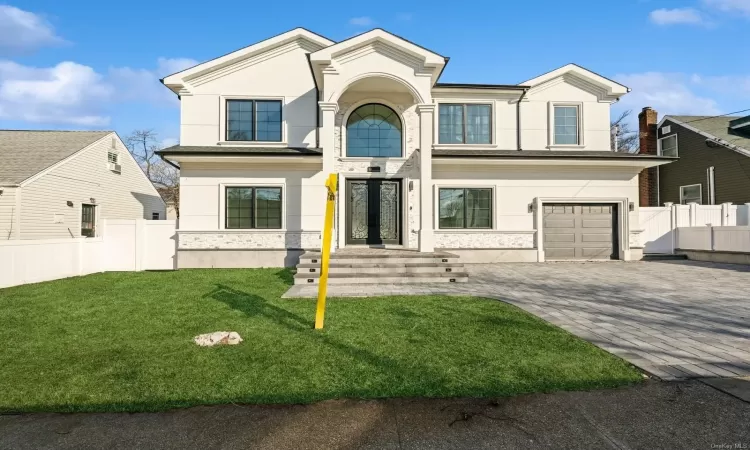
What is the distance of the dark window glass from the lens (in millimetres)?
16609

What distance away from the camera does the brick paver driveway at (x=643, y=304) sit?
3979 millimetres

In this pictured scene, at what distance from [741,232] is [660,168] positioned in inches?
422

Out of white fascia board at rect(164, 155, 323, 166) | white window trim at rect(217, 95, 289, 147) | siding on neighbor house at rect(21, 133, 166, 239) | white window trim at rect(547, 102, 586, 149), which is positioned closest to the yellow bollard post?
white fascia board at rect(164, 155, 323, 166)

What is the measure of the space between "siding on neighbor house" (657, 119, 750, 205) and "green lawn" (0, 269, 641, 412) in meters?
18.1

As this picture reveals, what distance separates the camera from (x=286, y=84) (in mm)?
12586

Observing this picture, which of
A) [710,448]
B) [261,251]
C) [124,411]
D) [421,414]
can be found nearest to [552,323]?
[710,448]

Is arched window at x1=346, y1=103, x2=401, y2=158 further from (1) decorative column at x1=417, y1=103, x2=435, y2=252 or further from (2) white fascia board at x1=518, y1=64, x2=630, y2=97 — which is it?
(2) white fascia board at x1=518, y1=64, x2=630, y2=97

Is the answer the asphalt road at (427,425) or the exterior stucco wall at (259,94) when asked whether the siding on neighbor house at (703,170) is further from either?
the asphalt road at (427,425)

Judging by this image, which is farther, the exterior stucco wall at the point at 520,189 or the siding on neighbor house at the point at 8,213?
the siding on neighbor house at the point at 8,213

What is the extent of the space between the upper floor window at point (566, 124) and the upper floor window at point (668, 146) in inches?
436

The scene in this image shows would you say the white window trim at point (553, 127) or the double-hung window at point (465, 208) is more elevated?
the white window trim at point (553, 127)

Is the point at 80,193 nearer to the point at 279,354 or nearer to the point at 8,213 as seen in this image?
the point at 8,213

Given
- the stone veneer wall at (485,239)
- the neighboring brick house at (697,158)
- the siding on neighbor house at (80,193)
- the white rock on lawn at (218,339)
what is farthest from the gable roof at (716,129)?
the siding on neighbor house at (80,193)

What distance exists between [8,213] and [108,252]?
5.36 meters
